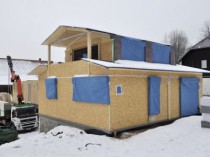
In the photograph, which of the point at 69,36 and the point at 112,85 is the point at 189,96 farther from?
the point at 69,36

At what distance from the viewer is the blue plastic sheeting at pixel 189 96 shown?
1628 centimetres

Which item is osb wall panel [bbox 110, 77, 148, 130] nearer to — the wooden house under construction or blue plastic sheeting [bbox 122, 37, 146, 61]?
the wooden house under construction

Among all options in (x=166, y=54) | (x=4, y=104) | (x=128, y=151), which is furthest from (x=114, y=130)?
(x=4, y=104)

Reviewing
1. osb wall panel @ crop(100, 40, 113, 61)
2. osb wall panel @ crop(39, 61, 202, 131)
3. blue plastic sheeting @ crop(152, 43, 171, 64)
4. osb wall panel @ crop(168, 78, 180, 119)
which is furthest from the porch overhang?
osb wall panel @ crop(168, 78, 180, 119)

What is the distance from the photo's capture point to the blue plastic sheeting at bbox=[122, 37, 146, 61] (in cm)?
1511

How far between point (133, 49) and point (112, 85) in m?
4.48

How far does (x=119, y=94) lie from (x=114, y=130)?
1847mm

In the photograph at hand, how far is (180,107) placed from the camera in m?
16.1

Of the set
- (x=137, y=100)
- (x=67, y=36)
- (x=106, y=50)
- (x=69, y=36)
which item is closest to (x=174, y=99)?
(x=137, y=100)

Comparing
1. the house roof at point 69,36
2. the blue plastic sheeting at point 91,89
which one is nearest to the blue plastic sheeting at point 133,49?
the house roof at point 69,36

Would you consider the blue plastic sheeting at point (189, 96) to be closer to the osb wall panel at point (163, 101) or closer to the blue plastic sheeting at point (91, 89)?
the osb wall panel at point (163, 101)

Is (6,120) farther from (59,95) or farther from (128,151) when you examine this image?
(128,151)

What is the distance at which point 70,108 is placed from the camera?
14.8m

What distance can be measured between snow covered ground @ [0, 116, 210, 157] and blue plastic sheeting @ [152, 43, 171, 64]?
601cm
